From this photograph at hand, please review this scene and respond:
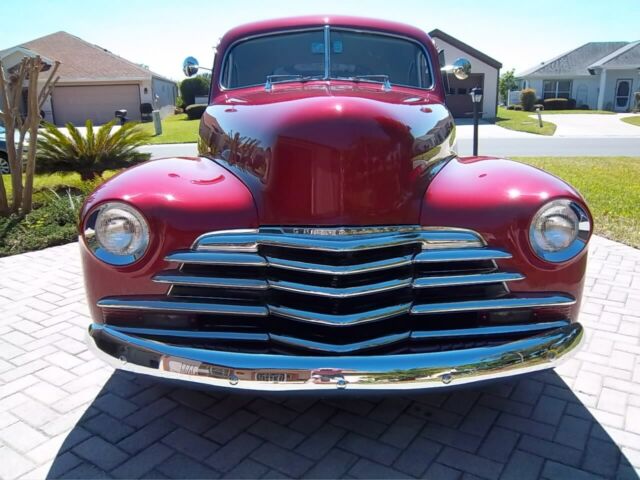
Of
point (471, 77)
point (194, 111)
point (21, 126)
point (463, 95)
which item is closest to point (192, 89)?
point (194, 111)

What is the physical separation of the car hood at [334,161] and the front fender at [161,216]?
0.39ft

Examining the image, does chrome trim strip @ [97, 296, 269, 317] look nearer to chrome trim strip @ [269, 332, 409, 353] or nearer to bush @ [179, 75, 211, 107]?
chrome trim strip @ [269, 332, 409, 353]

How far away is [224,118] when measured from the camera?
9.88ft

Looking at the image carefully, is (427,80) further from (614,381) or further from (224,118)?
(614,381)

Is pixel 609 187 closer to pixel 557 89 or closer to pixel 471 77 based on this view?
pixel 471 77

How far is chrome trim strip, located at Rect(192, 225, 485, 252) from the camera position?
2.21 meters

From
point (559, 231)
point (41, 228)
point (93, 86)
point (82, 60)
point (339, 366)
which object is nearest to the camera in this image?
point (339, 366)

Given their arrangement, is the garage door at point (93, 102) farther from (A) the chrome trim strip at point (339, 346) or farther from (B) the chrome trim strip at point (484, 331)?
(B) the chrome trim strip at point (484, 331)

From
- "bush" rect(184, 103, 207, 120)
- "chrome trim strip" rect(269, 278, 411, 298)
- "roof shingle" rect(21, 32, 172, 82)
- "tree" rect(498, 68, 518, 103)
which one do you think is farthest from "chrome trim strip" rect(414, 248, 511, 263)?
"tree" rect(498, 68, 518, 103)

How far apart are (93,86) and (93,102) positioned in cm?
89

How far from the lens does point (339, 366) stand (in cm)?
206

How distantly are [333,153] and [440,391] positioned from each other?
1094 mm

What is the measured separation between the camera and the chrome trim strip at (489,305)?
88.5 inches

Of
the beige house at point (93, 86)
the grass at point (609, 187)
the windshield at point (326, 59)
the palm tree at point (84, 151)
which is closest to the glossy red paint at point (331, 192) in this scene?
the windshield at point (326, 59)
